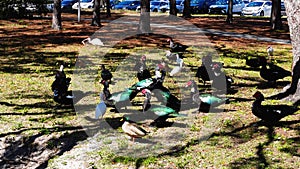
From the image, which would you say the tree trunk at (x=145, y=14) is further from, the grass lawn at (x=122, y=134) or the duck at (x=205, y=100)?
the duck at (x=205, y=100)

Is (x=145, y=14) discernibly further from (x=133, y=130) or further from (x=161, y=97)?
(x=133, y=130)

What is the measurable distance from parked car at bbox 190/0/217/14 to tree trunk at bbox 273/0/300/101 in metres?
31.0

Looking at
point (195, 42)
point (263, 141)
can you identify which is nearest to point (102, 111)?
point (263, 141)

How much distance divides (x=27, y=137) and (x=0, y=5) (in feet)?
67.9

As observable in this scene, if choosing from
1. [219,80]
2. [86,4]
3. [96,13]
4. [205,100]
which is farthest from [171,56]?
[86,4]

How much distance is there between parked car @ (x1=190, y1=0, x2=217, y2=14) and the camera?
41.7 m

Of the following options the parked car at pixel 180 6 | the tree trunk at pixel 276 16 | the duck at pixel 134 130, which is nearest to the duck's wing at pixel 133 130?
the duck at pixel 134 130

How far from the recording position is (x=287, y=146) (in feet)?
26.9

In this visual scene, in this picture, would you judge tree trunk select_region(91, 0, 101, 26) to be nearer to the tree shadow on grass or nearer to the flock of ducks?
the flock of ducks

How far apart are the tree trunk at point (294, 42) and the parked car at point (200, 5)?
31047 mm

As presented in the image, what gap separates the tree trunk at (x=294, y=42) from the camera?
1018 cm

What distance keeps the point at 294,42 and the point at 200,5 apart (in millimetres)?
32652

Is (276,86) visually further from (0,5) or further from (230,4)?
(0,5)

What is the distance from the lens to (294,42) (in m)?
10.5
